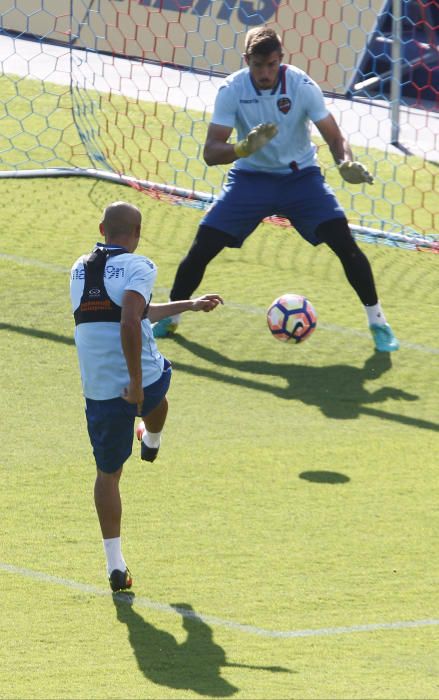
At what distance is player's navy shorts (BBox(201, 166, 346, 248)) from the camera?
980cm

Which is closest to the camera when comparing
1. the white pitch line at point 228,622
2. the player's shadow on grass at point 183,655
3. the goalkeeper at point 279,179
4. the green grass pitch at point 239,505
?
the player's shadow on grass at point 183,655

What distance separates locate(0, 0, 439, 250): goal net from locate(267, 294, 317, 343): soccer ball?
15.4ft

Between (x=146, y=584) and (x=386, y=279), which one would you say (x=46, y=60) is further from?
(x=146, y=584)

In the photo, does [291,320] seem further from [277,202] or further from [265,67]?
[265,67]

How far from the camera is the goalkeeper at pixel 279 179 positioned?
965cm

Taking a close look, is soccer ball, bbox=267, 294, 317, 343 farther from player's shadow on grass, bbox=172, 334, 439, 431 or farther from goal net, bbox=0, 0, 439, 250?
goal net, bbox=0, 0, 439, 250

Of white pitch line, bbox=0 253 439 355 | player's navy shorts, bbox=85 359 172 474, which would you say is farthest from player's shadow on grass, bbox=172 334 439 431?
player's navy shorts, bbox=85 359 172 474

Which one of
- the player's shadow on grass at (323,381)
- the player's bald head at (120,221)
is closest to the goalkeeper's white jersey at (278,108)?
the player's shadow on grass at (323,381)

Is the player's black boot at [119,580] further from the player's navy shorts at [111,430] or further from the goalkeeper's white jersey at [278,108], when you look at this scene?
the goalkeeper's white jersey at [278,108]

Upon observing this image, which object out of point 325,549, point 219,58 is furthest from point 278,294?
point 219,58

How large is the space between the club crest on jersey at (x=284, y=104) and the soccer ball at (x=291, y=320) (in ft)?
3.95

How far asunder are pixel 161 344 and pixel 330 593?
3.77m

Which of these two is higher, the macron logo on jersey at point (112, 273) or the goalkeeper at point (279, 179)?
the macron logo on jersey at point (112, 273)

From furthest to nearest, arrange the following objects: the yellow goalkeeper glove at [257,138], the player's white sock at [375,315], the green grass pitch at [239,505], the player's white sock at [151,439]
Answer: the player's white sock at [375,315], the yellow goalkeeper glove at [257,138], the player's white sock at [151,439], the green grass pitch at [239,505]
